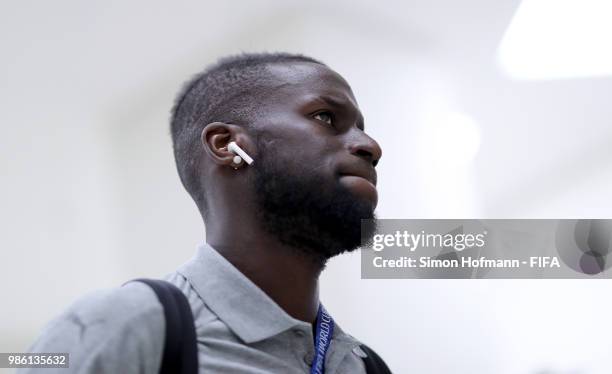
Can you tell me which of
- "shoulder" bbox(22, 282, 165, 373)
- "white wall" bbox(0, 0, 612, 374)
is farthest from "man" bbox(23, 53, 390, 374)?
"white wall" bbox(0, 0, 612, 374)

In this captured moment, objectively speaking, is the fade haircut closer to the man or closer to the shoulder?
the man

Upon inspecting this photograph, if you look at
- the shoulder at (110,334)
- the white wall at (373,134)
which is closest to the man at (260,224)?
the shoulder at (110,334)

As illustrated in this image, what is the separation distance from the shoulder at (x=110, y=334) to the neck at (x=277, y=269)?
0.21m

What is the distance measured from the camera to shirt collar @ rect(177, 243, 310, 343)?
0.91 metres

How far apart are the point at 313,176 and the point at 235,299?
204 mm

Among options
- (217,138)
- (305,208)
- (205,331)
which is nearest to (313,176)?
(305,208)

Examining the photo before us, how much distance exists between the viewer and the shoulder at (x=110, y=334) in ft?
2.58

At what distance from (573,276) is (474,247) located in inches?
17.6

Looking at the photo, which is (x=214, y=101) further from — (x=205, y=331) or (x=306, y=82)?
(x=205, y=331)

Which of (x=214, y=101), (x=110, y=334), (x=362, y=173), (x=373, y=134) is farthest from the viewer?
(x=373, y=134)

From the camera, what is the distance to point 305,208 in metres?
1.02

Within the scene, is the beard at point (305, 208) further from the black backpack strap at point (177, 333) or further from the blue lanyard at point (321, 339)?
the black backpack strap at point (177, 333)

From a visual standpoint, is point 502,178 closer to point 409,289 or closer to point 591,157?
point 591,157

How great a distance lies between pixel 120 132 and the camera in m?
2.69
